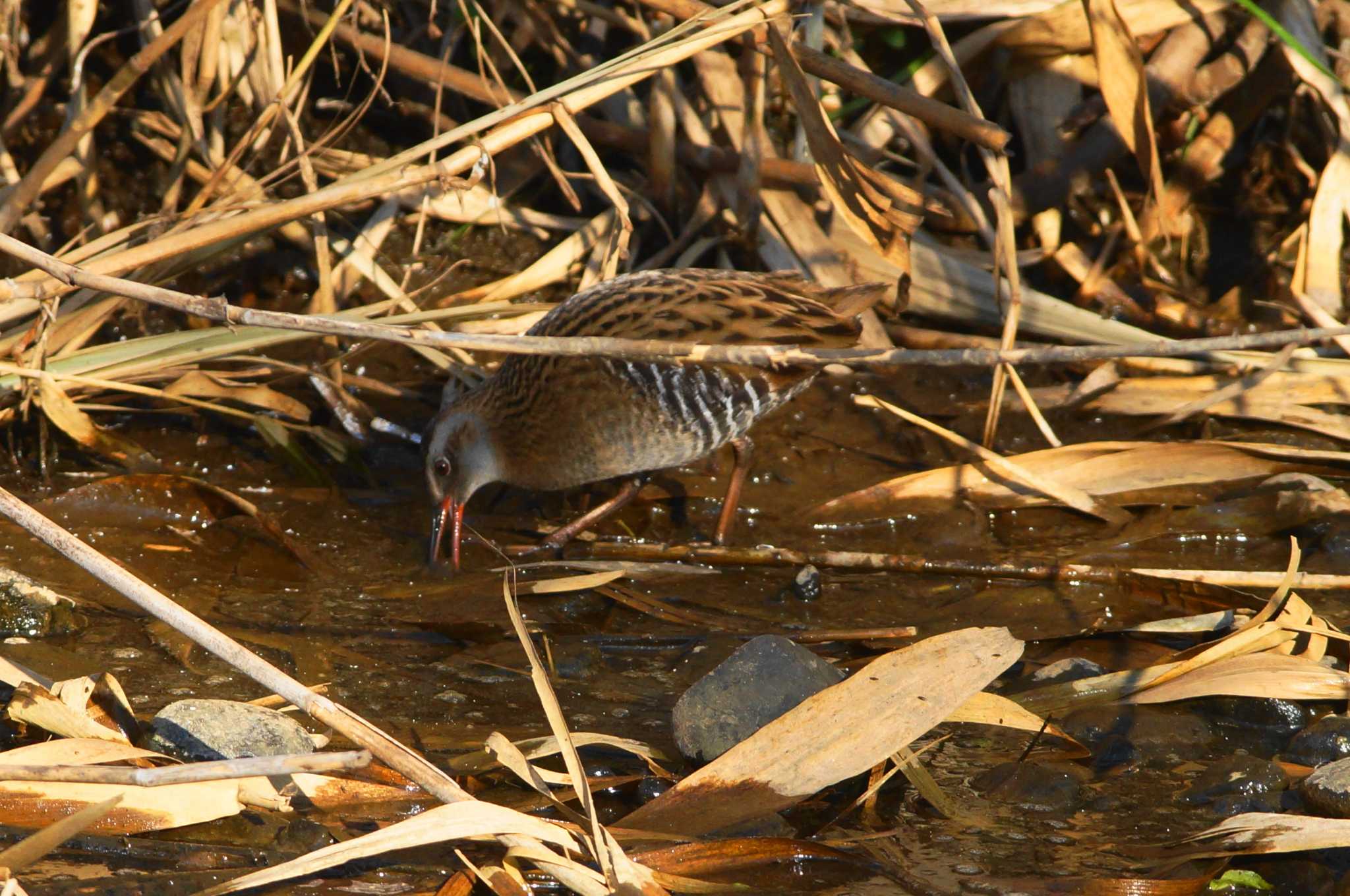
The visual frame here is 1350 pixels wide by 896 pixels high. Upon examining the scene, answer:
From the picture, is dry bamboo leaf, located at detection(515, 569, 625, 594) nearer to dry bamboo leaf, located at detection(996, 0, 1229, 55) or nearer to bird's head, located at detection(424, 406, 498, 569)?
bird's head, located at detection(424, 406, 498, 569)

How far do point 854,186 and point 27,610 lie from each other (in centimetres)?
204

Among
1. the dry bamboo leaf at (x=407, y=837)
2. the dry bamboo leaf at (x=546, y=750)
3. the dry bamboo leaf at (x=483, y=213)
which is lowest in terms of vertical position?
the dry bamboo leaf at (x=546, y=750)

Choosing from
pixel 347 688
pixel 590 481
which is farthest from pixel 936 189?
pixel 347 688

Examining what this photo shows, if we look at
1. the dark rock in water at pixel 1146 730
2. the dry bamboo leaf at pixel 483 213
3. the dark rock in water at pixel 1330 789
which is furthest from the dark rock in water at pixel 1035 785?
the dry bamboo leaf at pixel 483 213

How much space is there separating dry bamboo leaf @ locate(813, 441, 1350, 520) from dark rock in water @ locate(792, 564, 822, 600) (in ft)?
1.16

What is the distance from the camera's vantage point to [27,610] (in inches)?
115

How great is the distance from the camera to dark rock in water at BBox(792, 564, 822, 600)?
10.7ft

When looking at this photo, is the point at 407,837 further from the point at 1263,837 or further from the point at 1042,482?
the point at 1042,482

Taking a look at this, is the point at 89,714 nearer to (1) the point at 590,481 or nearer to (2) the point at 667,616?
(2) the point at 667,616

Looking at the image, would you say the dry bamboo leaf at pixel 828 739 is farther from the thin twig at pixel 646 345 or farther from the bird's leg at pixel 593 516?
the bird's leg at pixel 593 516

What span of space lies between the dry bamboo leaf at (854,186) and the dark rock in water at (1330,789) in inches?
53.3

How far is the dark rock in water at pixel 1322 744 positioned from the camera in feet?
8.50

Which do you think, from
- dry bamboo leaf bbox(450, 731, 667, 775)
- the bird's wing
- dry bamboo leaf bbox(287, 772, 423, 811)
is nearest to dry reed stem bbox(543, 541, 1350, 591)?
the bird's wing

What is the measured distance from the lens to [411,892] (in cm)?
222
